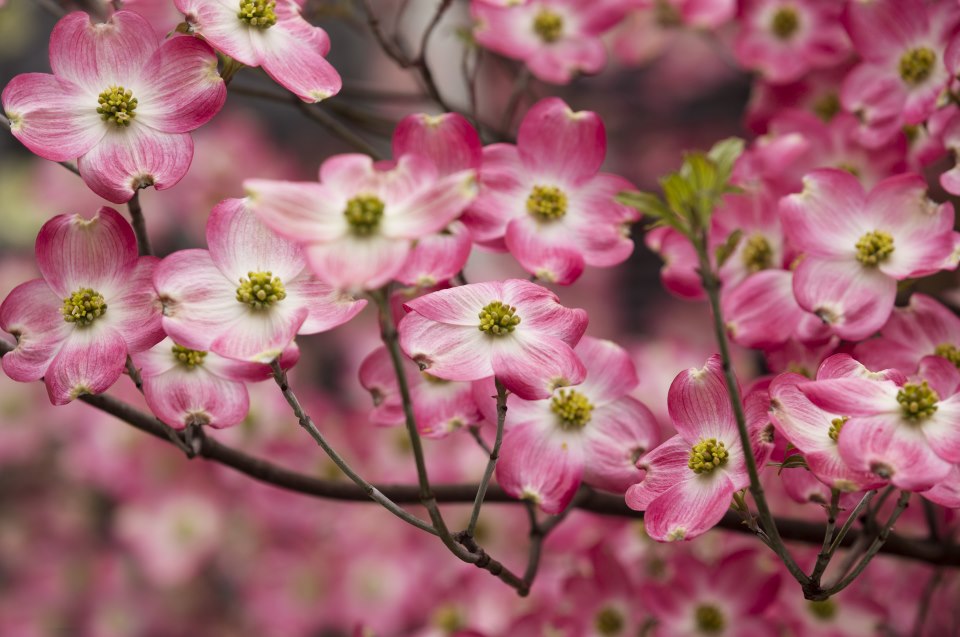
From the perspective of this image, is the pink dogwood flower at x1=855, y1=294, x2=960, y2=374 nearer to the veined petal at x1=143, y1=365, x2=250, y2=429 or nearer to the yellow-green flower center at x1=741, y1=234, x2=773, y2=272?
the yellow-green flower center at x1=741, y1=234, x2=773, y2=272

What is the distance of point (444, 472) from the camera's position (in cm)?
92

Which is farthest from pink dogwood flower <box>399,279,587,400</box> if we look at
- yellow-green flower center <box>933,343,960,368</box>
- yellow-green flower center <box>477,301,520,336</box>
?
yellow-green flower center <box>933,343,960,368</box>

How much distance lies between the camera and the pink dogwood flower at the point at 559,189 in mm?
531

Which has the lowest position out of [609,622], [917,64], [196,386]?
[609,622]

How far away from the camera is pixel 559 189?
1.82 ft

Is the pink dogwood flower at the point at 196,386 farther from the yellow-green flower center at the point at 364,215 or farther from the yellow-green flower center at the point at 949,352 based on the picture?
the yellow-green flower center at the point at 949,352

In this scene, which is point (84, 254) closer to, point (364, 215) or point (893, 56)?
point (364, 215)

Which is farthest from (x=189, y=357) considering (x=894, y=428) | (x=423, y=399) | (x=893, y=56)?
(x=893, y=56)

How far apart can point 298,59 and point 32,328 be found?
198 millimetres

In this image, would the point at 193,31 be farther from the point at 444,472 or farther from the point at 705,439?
the point at 444,472

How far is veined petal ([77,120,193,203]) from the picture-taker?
0.46 metres

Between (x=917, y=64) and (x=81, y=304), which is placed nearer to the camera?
(x=81, y=304)

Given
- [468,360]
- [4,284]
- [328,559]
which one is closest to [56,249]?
[468,360]

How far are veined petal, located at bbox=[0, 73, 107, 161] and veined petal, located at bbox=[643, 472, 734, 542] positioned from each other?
34 centimetres
